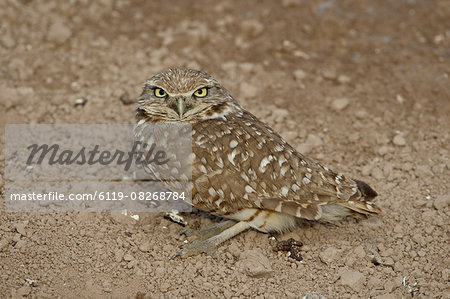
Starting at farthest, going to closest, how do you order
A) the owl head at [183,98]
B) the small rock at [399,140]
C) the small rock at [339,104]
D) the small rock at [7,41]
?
the small rock at [7,41], the small rock at [339,104], the small rock at [399,140], the owl head at [183,98]

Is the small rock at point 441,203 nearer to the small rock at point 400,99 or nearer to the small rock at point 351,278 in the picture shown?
the small rock at point 351,278

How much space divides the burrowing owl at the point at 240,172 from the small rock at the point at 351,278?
59 cm


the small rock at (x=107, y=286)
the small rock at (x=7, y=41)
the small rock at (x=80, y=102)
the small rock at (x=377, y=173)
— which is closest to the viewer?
→ the small rock at (x=107, y=286)

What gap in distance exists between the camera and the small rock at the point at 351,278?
501 cm

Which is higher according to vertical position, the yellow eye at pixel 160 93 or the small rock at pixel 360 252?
the yellow eye at pixel 160 93

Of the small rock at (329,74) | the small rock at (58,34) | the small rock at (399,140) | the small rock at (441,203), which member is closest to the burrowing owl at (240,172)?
the small rock at (441,203)

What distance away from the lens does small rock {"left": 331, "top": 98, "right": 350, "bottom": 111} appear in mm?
7152

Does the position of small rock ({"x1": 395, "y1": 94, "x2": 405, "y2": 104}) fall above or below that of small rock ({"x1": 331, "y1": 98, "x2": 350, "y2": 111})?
above

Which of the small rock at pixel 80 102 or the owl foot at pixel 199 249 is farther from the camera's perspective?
the small rock at pixel 80 102

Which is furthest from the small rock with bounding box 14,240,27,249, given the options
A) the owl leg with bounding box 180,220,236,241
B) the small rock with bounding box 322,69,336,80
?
the small rock with bounding box 322,69,336,80

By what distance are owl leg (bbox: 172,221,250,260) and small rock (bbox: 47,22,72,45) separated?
13.4 ft

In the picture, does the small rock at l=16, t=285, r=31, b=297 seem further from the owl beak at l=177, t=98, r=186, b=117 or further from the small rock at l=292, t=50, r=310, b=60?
the small rock at l=292, t=50, r=310, b=60

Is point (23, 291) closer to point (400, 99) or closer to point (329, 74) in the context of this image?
point (329, 74)

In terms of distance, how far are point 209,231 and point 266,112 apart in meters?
2.12
